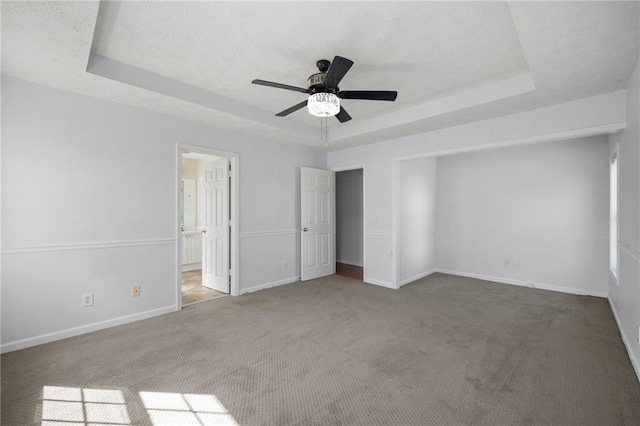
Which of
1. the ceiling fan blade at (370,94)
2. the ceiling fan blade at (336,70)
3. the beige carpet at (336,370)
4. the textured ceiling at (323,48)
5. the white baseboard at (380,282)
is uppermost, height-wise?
the textured ceiling at (323,48)

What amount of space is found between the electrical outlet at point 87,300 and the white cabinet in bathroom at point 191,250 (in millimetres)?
3124

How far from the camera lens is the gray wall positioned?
693 centimetres

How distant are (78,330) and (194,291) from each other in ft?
5.65

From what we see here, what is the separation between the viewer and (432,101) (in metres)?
3.72

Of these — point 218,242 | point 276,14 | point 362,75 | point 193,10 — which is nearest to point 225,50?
point 193,10

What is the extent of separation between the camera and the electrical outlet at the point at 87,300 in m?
3.10

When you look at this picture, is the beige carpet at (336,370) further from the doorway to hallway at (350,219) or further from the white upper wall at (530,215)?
the doorway to hallway at (350,219)

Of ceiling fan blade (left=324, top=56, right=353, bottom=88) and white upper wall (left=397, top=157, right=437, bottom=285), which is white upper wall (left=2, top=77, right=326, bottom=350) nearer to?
ceiling fan blade (left=324, top=56, right=353, bottom=88)

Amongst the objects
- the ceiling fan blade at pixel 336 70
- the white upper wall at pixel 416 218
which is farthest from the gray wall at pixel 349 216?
the ceiling fan blade at pixel 336 70

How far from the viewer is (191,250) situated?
6.39 meters

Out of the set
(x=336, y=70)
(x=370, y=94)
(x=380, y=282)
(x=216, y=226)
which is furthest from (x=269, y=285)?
(x=336, y=70)

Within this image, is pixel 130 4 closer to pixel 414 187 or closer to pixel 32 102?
pixel 32 102

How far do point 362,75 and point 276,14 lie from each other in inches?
45.8

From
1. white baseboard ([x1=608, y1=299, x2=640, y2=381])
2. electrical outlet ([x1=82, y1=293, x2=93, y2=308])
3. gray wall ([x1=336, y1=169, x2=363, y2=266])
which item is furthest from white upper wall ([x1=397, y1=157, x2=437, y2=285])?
electrical outlet ([x1=82, y1=293, x2=93, y2=308])
